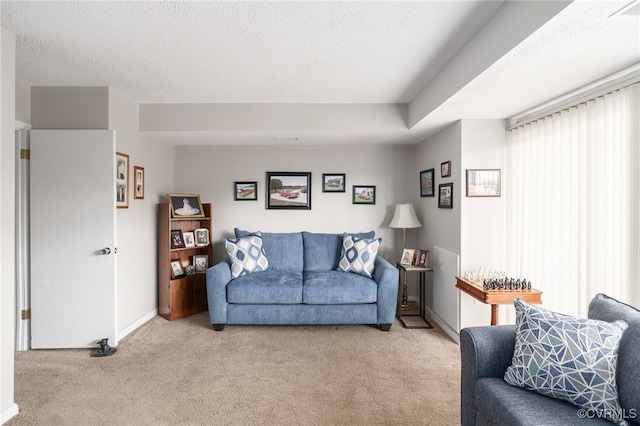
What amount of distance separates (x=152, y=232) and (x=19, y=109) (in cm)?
166

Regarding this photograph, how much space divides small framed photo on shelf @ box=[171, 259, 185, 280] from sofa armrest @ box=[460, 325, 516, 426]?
331 centimetres

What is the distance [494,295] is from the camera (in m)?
2.53

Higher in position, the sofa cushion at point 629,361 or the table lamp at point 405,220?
the table lamp at point 405,220

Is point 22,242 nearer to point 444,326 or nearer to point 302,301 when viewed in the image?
point 302,301

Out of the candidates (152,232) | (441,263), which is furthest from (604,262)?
(152,232)

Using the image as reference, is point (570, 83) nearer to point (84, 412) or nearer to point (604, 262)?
point (604, 262)

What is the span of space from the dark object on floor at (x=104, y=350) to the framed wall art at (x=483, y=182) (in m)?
3.67

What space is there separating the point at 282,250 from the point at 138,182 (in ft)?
6.07

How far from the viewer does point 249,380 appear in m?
2.46

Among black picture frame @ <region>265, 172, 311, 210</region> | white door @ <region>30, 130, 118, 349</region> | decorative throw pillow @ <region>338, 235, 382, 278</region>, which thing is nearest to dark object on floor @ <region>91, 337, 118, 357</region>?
white door @ <region>30, 130, 118, 349</region>

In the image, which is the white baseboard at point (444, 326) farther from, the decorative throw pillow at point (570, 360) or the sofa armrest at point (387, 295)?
the decorative throw pillow at point (570, 360)

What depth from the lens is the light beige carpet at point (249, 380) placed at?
2.06 m

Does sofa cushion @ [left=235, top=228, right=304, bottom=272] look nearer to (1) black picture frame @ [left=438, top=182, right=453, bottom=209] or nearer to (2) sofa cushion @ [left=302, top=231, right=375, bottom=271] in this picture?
(2) sofa cushion @ [left=302, top=231, right=375, bottom=271]

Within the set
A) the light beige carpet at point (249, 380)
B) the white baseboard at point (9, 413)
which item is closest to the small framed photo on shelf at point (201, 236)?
the light beige carpet at point (249, 380)
